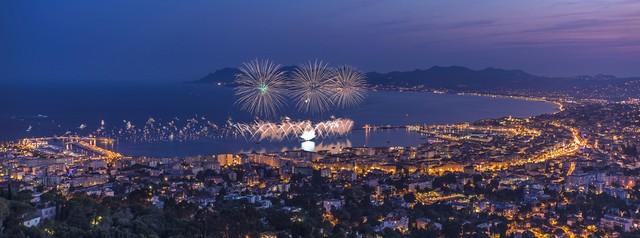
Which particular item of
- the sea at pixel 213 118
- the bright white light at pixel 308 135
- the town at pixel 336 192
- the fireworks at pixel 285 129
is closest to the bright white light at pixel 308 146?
the sea at pixel 213 118

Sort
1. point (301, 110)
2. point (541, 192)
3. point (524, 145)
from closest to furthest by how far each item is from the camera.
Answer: point (541, 192) → point (524, 145) → point (301, 110)

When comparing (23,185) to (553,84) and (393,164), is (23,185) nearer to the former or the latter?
(393,164)

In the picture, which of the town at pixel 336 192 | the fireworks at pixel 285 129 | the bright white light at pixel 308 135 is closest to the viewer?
the town at pixel 336 192

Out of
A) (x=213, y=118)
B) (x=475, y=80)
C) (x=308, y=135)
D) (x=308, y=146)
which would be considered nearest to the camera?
(x=308, y=146)

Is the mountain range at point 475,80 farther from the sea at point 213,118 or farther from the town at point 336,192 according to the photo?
the town at point 336,192

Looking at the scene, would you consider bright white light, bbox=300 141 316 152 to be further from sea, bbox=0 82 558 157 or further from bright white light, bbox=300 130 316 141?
bright white light, bbox=300 130 316 141

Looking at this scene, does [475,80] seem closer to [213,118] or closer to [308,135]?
[213,118]

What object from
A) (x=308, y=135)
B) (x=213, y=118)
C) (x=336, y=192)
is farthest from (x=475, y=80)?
(x=336, y=192)

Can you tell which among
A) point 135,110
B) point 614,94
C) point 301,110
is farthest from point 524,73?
point 135,110
